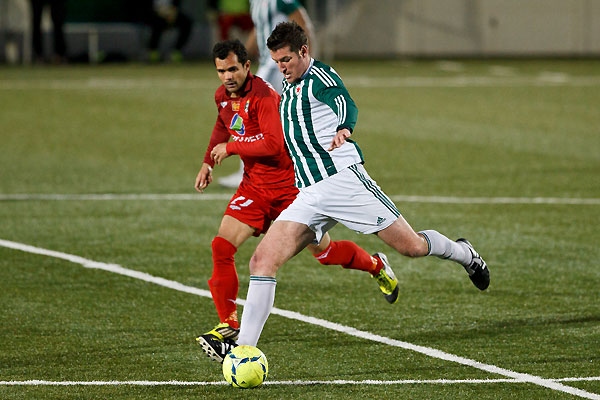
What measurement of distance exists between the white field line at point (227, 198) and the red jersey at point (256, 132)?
4.73m

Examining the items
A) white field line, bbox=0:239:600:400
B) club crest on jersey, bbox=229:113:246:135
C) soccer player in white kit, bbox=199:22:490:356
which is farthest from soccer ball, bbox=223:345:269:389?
club crest on jersey, bbox=229:113:246:135

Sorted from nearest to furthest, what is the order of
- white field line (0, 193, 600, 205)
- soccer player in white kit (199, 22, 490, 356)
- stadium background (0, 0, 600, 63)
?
soccer player in white kit (199, 22, 490, 356)
white field line (0, 193, 600, 205)
stadium background (0, 0, 600, 63)

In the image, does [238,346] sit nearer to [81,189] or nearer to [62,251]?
[62,251]

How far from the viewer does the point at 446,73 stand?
26.7m

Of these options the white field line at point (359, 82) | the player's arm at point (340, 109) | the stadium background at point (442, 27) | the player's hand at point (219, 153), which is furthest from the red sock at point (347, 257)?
the stadium background at point (442, 27)

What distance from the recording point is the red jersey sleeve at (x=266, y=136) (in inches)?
244

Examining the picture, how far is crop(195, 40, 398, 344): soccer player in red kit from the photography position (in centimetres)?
625

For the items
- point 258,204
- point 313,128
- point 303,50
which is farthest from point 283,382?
point 303,50

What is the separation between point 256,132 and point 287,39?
0.79 metres

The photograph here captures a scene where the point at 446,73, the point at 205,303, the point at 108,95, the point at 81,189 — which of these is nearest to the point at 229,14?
the point at 446,73

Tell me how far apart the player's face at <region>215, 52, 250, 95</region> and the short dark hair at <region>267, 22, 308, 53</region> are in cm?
44

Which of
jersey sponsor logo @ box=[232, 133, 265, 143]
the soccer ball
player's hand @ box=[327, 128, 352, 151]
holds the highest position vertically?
player's hand @ box=[327, 128, 352, 151]

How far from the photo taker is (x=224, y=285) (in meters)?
6.27

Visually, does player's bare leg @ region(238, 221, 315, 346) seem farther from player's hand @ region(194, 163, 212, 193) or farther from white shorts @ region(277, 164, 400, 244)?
player's hand @ region(194, 163, 212, 193)
